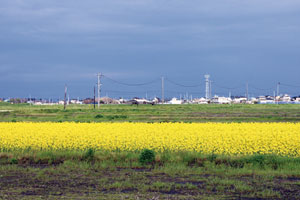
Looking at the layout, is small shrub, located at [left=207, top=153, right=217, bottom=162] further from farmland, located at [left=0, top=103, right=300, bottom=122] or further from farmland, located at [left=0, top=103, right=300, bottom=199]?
farmland, located at [left=0, top=103, right=300, bottom=122]

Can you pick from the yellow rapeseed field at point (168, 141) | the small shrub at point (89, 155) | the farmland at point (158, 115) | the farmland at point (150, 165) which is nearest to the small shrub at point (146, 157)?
the farmland at point (150, 165)

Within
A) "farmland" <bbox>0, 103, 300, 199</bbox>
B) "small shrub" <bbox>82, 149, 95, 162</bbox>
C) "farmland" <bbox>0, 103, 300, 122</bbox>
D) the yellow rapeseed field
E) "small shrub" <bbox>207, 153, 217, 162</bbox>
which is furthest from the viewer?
"farmland" <bbox>0, 103, 300, 122</bbox>

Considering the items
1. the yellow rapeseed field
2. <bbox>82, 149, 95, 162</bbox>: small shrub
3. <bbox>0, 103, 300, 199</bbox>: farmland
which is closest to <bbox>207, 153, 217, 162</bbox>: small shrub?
<bbox>0, 103, 300, 199</bbox>: farmland

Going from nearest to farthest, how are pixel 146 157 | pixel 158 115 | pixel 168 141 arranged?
pixel 146 157, pixel 168 141, pixel 158 115

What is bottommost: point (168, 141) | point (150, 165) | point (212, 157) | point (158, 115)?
point (150, 165)

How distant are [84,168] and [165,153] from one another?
362 centimetres

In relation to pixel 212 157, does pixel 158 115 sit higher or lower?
higher

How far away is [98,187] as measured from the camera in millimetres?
11766

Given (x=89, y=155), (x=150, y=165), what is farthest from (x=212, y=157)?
(x=89, y=155)

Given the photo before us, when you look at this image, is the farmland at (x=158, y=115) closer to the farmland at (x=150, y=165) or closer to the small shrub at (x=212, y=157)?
the farmland at (x=150, y=165)

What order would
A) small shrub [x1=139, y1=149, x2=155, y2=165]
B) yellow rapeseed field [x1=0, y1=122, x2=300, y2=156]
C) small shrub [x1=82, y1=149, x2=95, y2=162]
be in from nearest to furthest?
small shrub [x1=139, y1=149, x2=155, y2=165] < small shrub [x1=82, y1=149, x2=95, y2=162] < yellow rapeseed field [x1=0, y1=122, x2=300, y2=156]

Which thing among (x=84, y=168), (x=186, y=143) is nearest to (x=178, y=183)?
(x=84, y=168)

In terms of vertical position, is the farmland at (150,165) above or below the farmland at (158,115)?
below

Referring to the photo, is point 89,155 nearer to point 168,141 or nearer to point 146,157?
point 146,157
